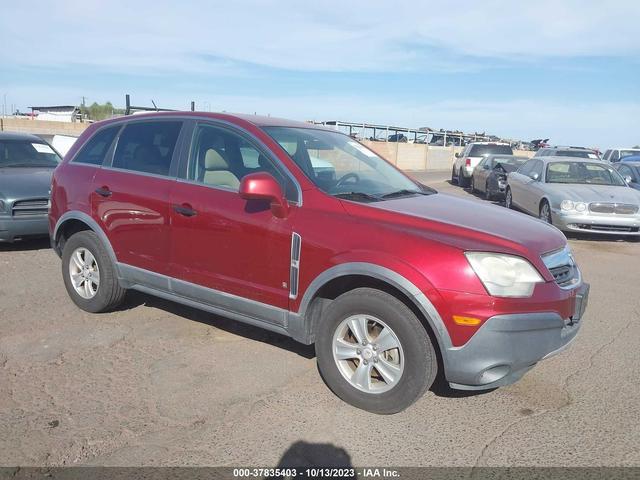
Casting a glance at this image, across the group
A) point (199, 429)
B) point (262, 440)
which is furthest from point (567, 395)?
point (199, 429)

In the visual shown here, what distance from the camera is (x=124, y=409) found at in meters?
3.53

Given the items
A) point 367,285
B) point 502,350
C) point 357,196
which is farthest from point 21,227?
point 502,350

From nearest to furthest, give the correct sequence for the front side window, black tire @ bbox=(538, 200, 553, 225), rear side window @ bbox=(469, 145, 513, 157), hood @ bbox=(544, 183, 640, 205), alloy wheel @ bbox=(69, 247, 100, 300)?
the front side window < alloy wheel @ bbox=(69, 247, 100, 300) < hood @ bbox=(544, 183, 640, 205) < black tire @ bbox=(538, 200, 553, 225) < rear side window @ bbox=(469, 145, 513, 157)

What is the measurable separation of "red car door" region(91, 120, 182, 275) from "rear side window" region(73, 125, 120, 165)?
0.15 meters

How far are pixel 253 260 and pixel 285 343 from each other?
101 centimetres

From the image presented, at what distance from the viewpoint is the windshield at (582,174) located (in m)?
11.1

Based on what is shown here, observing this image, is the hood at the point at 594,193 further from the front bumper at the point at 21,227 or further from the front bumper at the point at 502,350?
the front bumper at the point at 21,227

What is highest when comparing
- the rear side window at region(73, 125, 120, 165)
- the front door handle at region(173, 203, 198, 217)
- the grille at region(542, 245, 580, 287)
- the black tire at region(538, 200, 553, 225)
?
the rear side window at region(73, 125, 120, 165)

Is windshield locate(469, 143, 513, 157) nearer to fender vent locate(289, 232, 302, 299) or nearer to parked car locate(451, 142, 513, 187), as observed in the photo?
parked car locate(451, 142, 513, 187)

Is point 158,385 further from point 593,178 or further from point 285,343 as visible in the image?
point 593,178

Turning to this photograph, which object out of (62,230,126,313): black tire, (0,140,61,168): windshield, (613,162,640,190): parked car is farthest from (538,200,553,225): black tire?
(0,140,61,168): windshield

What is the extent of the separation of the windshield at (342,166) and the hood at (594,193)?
20.5 ft

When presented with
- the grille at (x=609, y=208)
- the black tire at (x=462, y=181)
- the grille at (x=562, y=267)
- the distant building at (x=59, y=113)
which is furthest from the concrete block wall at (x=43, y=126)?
the grille at (x=562, y=267)

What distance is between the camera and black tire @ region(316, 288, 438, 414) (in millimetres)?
3324
